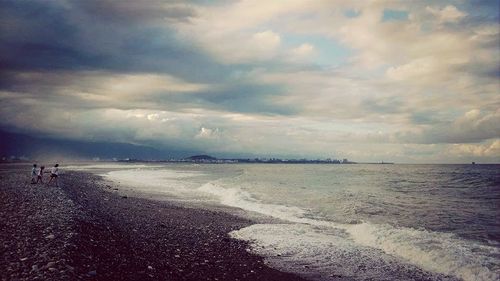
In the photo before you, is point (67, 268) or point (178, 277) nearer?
point (67, 268)

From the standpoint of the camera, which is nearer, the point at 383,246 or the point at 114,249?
the point at 114,249

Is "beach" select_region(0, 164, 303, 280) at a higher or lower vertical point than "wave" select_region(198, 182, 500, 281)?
higher

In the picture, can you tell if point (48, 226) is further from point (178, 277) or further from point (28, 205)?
point (28, 205)

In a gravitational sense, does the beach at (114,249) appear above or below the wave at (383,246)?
above

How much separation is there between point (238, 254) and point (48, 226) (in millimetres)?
7953

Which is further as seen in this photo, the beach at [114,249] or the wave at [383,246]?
the wave at [383,246]

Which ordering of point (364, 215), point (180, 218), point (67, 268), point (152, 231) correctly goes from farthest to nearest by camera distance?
point (364, 215)
point (180, 218)
point (152, 231)
point (67, 268)

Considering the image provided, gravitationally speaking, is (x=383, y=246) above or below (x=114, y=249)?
below

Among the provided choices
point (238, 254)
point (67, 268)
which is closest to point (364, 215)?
point (238, 254)

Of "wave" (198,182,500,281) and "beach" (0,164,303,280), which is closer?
"beach" (0,164,303,280)

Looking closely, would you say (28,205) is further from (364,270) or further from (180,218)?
(364,270)

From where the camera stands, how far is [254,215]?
2764 centimetres

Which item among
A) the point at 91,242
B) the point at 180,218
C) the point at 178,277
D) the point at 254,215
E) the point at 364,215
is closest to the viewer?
the point at 178,277

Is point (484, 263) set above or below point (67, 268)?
below
